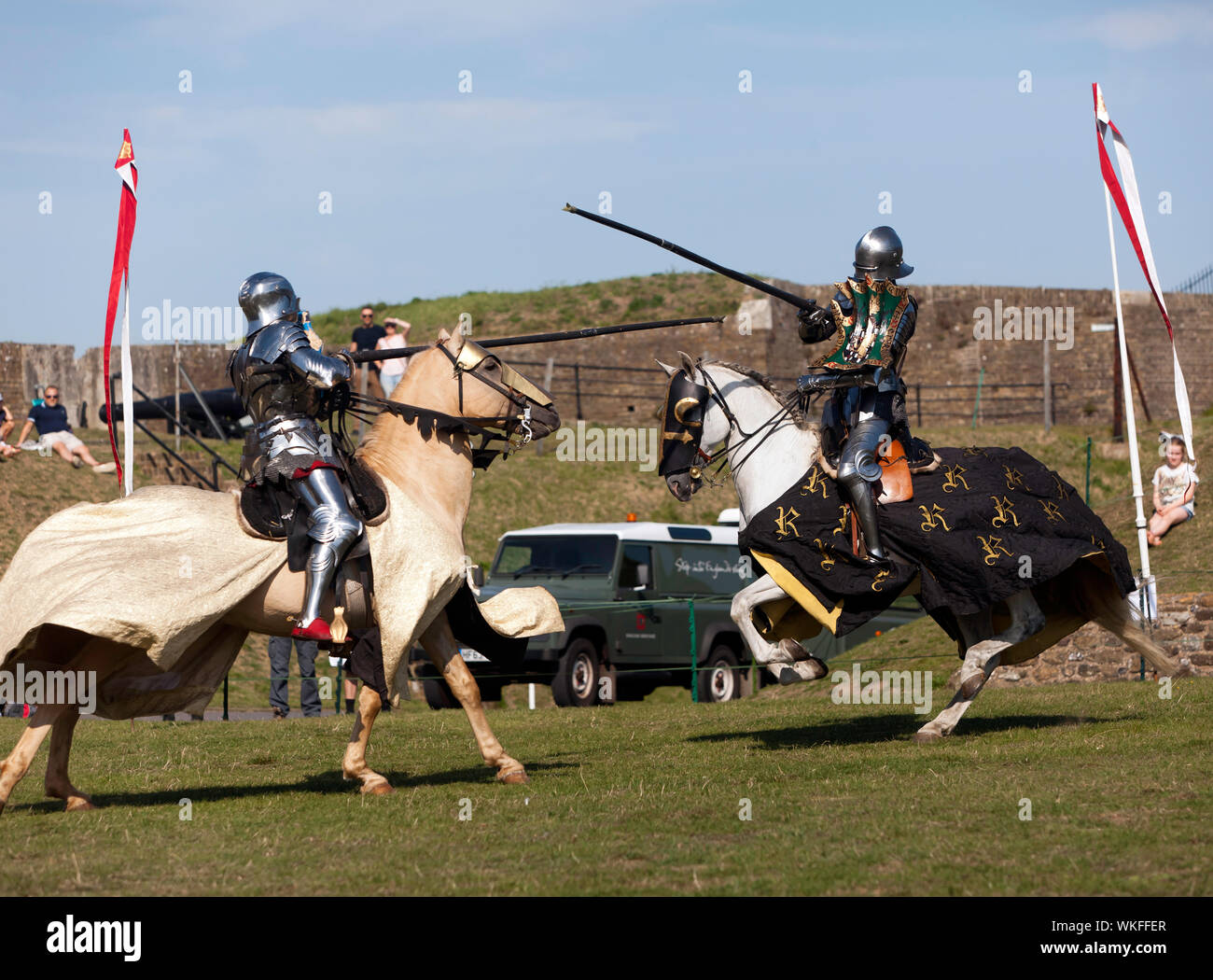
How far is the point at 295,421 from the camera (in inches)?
303

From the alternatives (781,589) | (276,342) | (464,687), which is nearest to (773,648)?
(781,589)

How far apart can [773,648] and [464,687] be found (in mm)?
2262

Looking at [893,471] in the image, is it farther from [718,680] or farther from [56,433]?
[56,433]

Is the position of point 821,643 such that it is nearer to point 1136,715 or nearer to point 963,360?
point 1136,715

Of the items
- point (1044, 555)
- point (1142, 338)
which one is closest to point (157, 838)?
point (1044, 555)

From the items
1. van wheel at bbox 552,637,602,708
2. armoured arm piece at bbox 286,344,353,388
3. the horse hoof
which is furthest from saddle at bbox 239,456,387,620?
van wheel at bbox 552,637,602,708

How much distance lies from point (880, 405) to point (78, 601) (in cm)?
504

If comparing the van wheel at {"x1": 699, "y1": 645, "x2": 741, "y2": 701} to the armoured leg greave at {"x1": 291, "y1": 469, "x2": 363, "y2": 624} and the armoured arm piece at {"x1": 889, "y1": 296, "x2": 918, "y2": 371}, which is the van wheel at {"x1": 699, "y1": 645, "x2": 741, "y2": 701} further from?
the armoured leg greave at {"x1": 291, "y1": 469, "x2": 363, "y2": 624}

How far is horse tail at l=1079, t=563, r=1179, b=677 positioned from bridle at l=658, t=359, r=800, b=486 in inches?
92.5

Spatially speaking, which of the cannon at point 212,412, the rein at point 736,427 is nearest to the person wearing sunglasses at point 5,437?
the cannon at point 212,412

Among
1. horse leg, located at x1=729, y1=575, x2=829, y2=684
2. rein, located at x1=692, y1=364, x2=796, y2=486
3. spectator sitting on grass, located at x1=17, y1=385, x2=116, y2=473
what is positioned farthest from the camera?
spectator sitting on grass, located at x1=17, y1=385, x2=116, y2=473

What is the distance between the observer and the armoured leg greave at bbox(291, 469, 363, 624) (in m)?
7.45

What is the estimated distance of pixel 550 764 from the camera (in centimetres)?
924
